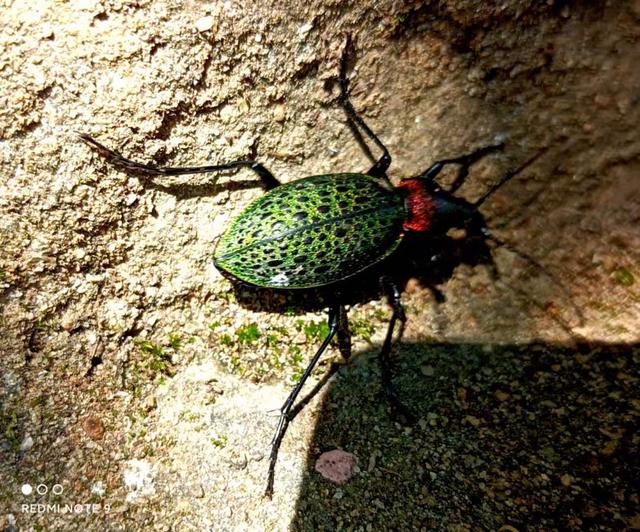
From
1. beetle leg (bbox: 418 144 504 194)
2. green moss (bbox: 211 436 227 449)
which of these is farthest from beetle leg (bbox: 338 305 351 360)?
beetle leg (bbox: 418 144 504 194)

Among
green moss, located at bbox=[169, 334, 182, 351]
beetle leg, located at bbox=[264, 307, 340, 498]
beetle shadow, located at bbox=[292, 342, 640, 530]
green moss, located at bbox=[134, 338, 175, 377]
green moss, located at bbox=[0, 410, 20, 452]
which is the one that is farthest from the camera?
green moss, located at bbox=[169, 334, 182, 351]

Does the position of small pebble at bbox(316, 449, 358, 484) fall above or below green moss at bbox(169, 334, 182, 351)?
below

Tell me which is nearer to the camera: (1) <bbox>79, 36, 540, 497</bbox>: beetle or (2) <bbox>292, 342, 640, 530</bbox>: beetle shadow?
(2) <bbox>292, 342, 640, 530</bbox>: beetle shadow

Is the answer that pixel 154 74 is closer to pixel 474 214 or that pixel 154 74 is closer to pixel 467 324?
pixel 474 214

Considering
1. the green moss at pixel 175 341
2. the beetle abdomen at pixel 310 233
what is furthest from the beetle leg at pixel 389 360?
the green moss at pixel 175 341

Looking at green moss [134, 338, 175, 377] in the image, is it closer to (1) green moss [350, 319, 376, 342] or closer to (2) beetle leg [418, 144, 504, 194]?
(1) green moss [350, 319, 376, 342]

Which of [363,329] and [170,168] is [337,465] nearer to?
[363,329]
